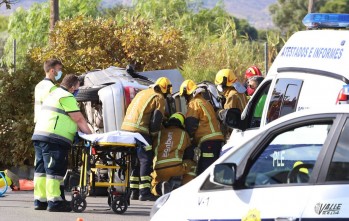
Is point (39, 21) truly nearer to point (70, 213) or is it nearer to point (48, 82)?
point (48, 82)

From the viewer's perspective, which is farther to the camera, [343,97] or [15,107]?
[15,107]

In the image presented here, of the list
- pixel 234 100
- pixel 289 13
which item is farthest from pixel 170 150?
pixel 289 13

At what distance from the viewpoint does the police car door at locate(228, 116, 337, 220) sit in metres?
7.30

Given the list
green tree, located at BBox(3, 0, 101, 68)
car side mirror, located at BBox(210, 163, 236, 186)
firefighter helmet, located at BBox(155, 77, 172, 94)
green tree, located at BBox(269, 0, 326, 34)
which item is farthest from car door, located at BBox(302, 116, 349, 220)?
green tree, located at BBox(269, 0, 326, 34)

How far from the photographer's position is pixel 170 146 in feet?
50.2

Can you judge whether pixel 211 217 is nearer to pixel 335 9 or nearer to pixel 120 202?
pixel 120 202

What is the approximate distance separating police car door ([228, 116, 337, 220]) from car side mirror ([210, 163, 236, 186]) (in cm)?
6

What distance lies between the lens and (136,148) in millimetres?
14172


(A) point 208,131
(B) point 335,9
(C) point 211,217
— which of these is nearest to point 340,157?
(C) point 211,217

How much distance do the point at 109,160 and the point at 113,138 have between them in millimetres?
568

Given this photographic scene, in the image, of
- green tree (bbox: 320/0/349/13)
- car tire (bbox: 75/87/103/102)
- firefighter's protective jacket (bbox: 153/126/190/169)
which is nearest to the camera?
firefighter's protective jacket (bbox: 153/126/190/169)

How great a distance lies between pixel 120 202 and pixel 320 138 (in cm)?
649

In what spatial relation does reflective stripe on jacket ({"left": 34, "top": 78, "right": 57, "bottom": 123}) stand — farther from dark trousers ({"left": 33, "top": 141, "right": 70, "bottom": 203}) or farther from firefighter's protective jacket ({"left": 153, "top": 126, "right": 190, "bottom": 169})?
firefighter's protective jacket ({"left": 153, "top": 126, "right": 190, "bottom": 169})

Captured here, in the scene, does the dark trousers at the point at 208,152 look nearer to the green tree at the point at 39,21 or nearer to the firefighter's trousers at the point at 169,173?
the firefighter's trousers at the point at 169,173
